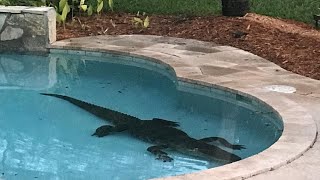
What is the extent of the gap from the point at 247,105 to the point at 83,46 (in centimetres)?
288

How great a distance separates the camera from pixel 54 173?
4.52m

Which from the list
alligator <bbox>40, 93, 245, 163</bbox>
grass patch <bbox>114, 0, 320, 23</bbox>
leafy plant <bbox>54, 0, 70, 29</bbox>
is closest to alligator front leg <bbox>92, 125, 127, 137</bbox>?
alligator <bbox>40, 93, 245, 163</bbox>

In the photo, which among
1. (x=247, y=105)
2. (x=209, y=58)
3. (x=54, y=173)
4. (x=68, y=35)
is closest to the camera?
(x=54, y=173)

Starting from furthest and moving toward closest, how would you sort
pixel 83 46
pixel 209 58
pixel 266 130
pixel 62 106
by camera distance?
pixel 83 46, pixel 209 58, pixel 62 106, pixel 266 130

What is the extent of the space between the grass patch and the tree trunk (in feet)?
2.33

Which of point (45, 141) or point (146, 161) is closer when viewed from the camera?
point (146, 161)

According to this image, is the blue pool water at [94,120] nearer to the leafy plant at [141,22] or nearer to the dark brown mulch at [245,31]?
the dark brown mulch at [245,31]

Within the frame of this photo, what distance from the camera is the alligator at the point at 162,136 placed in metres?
4.81

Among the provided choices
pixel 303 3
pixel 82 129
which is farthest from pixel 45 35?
pixel 303 3

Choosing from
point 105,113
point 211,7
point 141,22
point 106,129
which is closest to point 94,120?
point 105,113

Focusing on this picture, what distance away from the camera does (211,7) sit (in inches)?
402

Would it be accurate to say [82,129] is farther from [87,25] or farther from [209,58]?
[87,25]

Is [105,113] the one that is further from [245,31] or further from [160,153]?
[245,31]

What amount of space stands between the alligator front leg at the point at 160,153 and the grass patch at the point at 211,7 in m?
4.79
